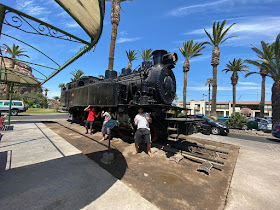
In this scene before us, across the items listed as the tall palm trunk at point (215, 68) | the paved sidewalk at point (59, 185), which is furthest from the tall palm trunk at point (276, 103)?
the paved sidewalk at point (59, 185)

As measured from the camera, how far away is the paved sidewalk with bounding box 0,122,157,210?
8.09ft

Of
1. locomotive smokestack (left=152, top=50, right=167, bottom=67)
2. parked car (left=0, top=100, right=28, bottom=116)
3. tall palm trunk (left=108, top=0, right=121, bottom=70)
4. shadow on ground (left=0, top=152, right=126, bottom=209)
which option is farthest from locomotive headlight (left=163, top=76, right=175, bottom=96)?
parked car (left=0, top=100, right=28, bottom=116)

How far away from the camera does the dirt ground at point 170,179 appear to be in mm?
2787

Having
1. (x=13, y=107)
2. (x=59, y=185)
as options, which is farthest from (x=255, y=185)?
(x=13, y=107)

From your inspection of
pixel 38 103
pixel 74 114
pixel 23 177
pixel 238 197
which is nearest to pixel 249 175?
pixel 238 197

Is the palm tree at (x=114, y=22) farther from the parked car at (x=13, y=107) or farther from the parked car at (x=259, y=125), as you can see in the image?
the parked car at (x=259, y=125)

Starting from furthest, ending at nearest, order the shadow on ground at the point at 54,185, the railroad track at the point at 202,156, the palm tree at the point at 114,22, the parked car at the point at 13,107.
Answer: the parked car at the point at 13,107 < the palm tree at the point at 114,22 < the railroad track at the point at 202,156 < the shadow on ground at the point at 54,185

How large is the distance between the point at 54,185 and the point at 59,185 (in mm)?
100

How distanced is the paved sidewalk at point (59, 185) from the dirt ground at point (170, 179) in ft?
1.01

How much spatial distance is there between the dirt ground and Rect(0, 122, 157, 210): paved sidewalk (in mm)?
307

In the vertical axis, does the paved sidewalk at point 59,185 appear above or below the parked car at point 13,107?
below

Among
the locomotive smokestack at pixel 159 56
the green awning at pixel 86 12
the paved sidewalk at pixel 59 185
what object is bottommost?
the paved sidewalk at pixel 59 185

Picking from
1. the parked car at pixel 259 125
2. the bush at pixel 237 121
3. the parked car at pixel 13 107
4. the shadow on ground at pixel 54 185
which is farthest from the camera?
the parked car at pixel 13 107

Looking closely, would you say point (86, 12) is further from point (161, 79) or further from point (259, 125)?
point (259, 125)
